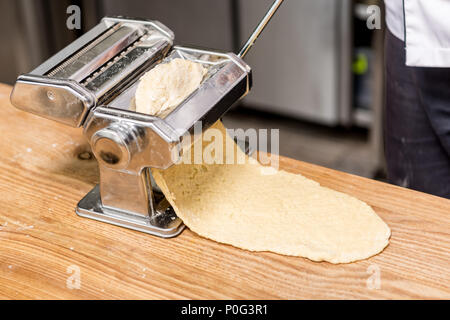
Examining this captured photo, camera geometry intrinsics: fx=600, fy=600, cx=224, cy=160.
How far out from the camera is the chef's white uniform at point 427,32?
1.14 metres

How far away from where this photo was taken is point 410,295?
0.82 meters

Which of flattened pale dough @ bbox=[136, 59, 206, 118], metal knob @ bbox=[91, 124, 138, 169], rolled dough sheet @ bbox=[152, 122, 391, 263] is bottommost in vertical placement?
rolled dough sheet @ bbox=[152, 122, 391, 263]

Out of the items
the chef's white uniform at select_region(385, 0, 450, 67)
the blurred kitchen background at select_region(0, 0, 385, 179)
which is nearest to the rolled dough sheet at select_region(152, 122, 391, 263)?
the chef's white uniform at select_region(385, 0, 450, 67)

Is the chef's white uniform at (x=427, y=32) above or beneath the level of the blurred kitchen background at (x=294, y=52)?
above

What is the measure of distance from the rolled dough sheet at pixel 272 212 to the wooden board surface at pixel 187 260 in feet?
0.06

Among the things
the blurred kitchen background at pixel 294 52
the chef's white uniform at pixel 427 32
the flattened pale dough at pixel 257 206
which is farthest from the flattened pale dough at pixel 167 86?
the blurred kitchen background at pixel 294 52

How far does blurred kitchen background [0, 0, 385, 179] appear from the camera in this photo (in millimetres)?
2367

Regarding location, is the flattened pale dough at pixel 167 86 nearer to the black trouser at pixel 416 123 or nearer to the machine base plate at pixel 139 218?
the machine base plate at pixel 139 218

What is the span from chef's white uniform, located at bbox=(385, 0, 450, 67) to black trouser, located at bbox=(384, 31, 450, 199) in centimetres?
8

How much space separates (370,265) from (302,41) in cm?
168

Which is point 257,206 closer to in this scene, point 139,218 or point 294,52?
point 139,218

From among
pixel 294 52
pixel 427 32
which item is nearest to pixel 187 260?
pixel 427 32

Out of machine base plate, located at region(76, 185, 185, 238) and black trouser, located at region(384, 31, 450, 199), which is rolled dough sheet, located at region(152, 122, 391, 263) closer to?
machine base plate, located at region(76, 185, 185, 238)
